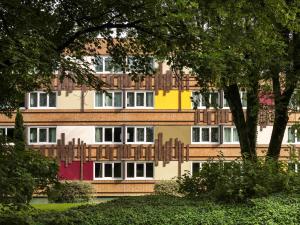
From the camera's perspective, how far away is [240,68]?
40.4 feet

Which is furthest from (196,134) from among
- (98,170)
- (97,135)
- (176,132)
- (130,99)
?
(98,170)

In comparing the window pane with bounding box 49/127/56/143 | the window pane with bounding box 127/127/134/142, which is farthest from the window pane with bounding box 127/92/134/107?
the window pane with bounding box 49/127/56/143

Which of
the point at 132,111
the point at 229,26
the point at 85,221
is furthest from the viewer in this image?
the point at 132,111

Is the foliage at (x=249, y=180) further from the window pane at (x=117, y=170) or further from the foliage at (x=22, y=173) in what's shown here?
the window pane at (x=117, y=170)

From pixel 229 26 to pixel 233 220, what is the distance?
3.94 meters

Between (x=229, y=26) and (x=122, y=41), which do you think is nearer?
(x=229, y=26)

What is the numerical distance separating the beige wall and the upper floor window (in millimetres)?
522

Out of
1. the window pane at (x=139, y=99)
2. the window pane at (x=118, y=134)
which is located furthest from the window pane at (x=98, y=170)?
the window pane at (x=139, y=99)

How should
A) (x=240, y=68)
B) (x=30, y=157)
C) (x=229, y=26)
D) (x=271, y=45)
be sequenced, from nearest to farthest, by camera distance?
(x=30, y=157) < (x=229, y=26) < (x=240, y=68) < (x=271, y=45)

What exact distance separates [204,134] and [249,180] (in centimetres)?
3296

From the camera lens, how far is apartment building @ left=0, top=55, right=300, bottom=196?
41.8 metres

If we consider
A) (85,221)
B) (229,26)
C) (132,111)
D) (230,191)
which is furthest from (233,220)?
(132,111)

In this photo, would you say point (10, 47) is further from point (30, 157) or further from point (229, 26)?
point (229, 26)

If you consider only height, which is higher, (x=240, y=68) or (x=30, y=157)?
(x=240, y=68)
